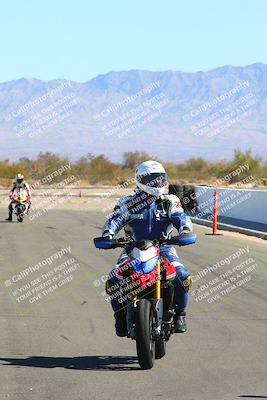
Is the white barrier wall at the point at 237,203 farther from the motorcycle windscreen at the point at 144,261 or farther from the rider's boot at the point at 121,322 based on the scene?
the motorcycle windscreen at the point at 144,261

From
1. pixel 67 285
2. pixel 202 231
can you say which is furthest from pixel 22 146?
pixel 67 285

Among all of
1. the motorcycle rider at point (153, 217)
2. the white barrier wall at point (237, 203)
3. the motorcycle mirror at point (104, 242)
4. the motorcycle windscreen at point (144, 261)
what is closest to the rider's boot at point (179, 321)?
the motorcycle rider at point (153, 217)

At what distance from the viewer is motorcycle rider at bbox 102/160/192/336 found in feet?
27.8

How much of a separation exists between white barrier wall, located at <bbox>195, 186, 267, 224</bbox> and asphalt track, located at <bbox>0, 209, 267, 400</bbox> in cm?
1212

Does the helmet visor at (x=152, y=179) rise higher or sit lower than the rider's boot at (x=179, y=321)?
higher

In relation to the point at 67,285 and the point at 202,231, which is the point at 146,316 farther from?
the point at 202,231

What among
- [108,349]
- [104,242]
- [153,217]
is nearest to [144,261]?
[104,242]

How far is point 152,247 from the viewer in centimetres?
805

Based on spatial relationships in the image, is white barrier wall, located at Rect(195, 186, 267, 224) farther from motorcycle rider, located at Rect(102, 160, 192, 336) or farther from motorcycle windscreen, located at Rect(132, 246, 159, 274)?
motorcycle windscreen, located at Rect(132, 246, 159, 274)

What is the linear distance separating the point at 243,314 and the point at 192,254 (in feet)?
25.6

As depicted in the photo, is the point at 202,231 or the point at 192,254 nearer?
the point at 192,254

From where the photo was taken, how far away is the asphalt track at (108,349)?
7.32 meters

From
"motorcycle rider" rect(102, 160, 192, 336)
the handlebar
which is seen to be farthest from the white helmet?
the handlebar

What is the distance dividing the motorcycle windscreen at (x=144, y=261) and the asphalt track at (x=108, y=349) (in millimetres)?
860
